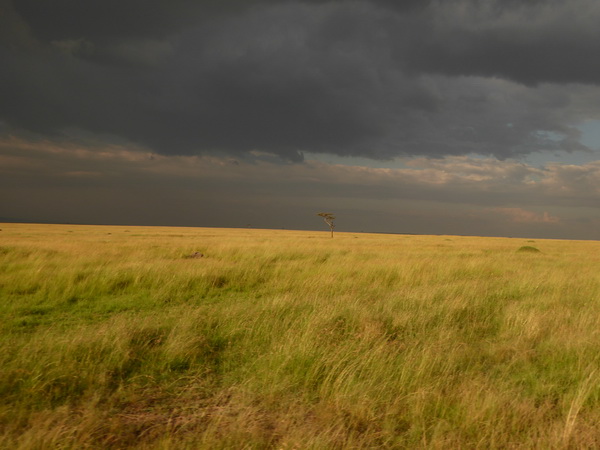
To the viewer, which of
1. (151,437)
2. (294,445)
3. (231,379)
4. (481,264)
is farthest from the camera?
(481,264)

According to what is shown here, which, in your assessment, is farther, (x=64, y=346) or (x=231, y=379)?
(x=64, y=346)

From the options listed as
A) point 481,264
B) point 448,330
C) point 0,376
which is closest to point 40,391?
point 0,376

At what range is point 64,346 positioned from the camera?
4.93m

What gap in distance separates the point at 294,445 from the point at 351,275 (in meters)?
10.4

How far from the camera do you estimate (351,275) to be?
43.7 ft

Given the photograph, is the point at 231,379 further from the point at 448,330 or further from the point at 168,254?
the point at 168,254

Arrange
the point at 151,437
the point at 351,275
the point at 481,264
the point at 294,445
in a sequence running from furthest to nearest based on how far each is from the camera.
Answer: the point at 481,264
the point at 351,275
the point at 151,437
the point at 294,445

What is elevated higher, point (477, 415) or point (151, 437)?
point (477, 415)

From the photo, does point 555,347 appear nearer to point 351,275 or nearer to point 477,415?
point 477,415

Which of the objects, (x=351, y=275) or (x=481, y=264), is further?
(x=481, y=264)

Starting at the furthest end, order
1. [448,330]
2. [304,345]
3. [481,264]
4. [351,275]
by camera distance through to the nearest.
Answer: [481,264] < [351,275] < [448,330] < [304,345]

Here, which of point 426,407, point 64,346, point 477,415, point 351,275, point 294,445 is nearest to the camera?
point 294,445

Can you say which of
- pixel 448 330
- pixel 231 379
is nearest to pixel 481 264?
pixel 448 330

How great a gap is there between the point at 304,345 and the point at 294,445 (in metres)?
2.17
